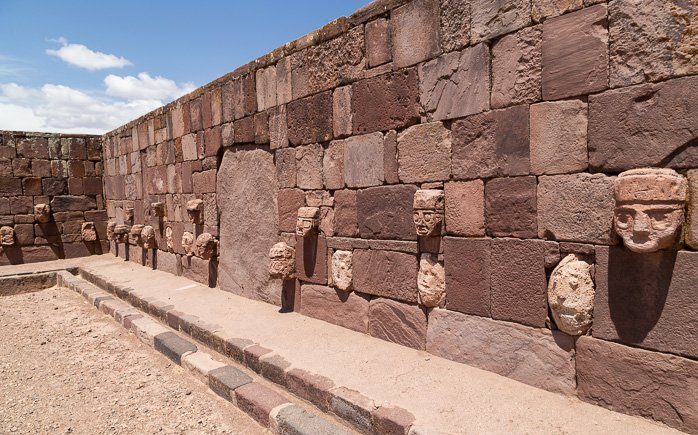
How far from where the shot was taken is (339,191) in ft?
15.7

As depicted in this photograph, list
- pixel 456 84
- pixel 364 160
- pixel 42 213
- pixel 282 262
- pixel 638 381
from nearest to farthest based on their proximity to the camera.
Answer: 1. pixel 638 381
2. pixel 456 84
3. pixel 364 160
4. pixel 282 262
5. pixel 42 213

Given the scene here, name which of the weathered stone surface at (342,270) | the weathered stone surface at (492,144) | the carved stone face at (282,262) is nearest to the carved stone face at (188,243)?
the carved stone face at (282,262)

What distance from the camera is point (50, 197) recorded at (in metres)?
11.7

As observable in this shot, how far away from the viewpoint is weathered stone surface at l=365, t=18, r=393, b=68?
4.09 metres

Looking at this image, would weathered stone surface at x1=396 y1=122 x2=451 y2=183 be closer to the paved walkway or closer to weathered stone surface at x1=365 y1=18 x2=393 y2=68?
weathered stone surface at x1=365 y1=18 x2=393 y2=68

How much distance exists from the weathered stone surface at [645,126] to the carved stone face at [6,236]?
13.0 meters

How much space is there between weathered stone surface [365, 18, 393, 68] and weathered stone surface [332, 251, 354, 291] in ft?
6.45

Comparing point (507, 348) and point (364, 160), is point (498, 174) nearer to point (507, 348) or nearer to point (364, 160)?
point (507, 348)

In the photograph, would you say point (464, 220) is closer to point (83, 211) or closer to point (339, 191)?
point (339, 191)

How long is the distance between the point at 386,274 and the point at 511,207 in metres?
1.45

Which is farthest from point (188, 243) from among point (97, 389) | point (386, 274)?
point (386, 274)

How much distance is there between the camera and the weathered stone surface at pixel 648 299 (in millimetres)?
2463

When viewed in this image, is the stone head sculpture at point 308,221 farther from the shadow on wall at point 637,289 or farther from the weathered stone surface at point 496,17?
the shadow on wall at point 637,289

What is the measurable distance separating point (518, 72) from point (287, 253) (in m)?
3.33
